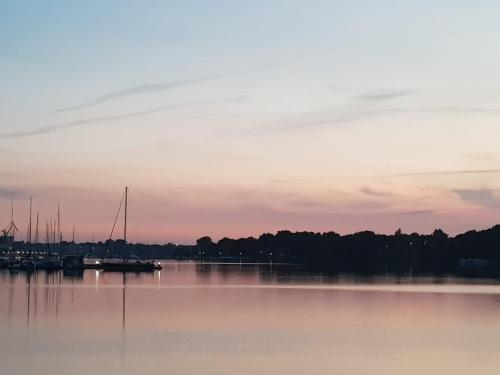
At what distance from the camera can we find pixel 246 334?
139ft

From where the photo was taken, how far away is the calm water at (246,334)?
107 feet

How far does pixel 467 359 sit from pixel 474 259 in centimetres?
16682

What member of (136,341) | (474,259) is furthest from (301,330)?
(474,259)

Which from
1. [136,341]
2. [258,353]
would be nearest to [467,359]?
[258,353]

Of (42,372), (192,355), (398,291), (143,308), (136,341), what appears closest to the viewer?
(42,372)

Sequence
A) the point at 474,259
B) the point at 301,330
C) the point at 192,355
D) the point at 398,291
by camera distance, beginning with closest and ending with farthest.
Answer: the point at 192,355 < the point at 301,330 < the point at 398,291 < the point at 474,259

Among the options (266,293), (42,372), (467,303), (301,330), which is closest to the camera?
(42,372)

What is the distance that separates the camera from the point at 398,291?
8150 cm

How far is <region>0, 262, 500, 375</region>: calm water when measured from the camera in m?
32.6

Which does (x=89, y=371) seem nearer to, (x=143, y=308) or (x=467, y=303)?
(x=143, y=308)

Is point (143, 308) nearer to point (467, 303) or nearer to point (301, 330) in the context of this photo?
point (301, 330)

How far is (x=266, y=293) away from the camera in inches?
3007

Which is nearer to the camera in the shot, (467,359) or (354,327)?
(467,359)

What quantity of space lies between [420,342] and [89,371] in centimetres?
1681
